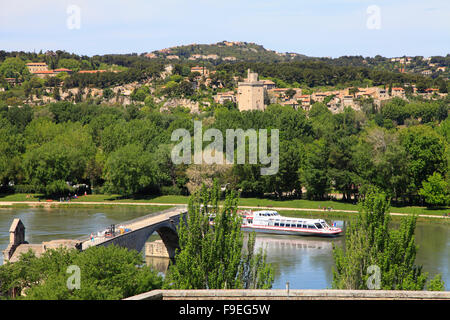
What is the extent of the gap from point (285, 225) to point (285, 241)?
316 cm

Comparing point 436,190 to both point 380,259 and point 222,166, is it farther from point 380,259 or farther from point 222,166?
point 380,259

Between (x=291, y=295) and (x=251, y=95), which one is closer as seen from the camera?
(x=291, y=295)

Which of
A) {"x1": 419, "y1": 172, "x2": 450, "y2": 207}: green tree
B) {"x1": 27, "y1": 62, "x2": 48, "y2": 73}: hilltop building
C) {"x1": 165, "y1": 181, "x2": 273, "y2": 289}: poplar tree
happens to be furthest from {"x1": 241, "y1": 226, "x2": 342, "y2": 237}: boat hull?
{"x1": 27, "y1": 62, "x2": 48, "y2": 73}: hilltop building

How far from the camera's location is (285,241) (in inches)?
1877

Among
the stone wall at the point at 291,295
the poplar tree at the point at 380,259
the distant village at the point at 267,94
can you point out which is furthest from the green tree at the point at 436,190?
the distant village at the point at 267,94

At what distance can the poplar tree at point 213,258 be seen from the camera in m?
22.8

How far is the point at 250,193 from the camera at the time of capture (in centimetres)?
6394

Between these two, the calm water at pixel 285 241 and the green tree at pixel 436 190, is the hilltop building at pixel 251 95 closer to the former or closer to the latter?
the calm water at pixel 285 241

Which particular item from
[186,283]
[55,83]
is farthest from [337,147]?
[55,83]

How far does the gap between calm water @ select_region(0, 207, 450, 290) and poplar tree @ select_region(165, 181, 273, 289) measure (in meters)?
7.75

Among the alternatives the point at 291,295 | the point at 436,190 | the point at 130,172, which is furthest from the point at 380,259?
the point at 130,172

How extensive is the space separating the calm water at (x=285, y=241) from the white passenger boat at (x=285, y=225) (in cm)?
70
